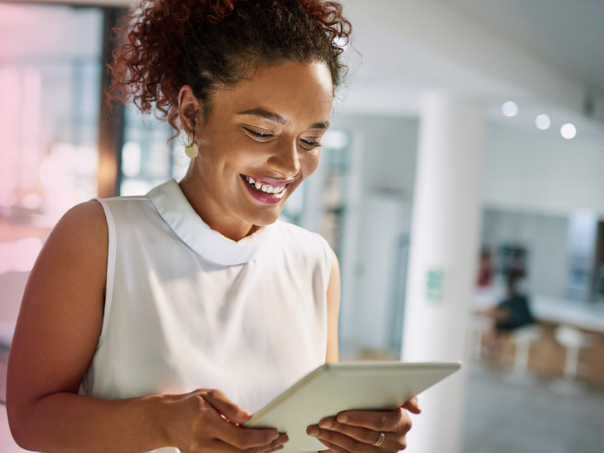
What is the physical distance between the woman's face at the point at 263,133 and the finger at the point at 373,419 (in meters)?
0.34

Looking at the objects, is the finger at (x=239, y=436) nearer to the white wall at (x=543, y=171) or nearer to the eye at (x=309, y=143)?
the eye at (x=309, y=143)

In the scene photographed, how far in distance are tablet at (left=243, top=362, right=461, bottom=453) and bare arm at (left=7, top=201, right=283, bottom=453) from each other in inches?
2.0

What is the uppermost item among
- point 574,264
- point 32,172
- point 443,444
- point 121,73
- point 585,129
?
point 585,129

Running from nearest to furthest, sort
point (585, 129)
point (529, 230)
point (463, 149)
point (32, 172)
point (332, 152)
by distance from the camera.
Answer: point (32, 172), point (463, 149), point (585, 129), point (332, 152), point (529, 230)

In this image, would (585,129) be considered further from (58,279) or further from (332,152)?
(58,279)

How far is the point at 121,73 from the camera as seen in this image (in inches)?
41.2

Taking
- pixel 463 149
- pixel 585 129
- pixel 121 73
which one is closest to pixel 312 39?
pixel 121 73

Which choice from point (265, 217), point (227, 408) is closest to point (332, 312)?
point (265, 217)

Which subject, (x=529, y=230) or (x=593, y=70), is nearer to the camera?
(x=593, y=70)

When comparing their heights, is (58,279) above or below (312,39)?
below

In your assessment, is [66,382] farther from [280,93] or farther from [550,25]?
[550,25]

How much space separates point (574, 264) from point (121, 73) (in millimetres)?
8563

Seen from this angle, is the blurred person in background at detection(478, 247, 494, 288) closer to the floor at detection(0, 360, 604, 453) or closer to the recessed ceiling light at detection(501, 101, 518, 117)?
the floor at detection(0, 360, 604, 453)

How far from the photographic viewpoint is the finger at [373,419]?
2.67ft
